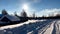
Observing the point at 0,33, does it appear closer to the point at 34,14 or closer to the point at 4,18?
the point at 4,18

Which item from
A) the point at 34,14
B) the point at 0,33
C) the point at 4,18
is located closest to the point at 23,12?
the point at 34,14

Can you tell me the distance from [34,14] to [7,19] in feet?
313

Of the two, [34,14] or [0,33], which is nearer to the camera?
[0,33]

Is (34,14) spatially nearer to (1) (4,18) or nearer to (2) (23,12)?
(2) (23,12)

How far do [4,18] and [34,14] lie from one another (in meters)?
95.4

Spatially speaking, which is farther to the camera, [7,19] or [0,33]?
[7,19]

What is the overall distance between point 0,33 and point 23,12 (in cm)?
13492

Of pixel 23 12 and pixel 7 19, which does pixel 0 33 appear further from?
pixel 23 12

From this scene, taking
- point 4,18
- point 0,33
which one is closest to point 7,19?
point 4,18

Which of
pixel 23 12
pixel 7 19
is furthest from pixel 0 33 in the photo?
pixel 23 12

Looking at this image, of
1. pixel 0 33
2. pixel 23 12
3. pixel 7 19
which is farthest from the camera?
pixel 23 12

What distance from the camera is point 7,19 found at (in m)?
53.0

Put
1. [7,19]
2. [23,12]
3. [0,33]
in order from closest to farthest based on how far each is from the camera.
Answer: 1. [0,33]
2. [7,19]
3. [23,12]

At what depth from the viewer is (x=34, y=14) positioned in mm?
147375
